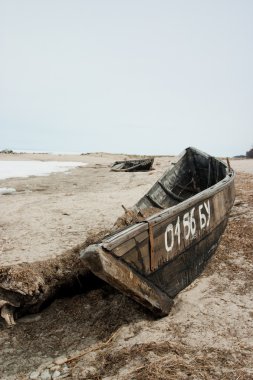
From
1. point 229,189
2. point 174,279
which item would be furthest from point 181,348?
point 229,189

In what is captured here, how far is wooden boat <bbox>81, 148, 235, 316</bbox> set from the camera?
10.3 feet

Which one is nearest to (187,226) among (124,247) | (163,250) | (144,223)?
(163,250)

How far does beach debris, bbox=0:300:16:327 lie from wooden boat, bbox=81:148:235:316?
5.77 ft

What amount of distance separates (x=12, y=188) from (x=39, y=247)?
23.9 feet

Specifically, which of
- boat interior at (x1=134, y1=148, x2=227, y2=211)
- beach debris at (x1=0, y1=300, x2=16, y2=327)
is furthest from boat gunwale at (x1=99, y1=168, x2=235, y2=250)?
boat interior at (x1=134, y1=148, x2=227, y2=211)

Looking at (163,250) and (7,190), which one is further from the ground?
(163,250)

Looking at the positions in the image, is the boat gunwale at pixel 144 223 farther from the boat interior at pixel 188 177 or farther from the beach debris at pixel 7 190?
the beach debris at pixel 7 190

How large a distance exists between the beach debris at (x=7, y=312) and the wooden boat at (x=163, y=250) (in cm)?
176

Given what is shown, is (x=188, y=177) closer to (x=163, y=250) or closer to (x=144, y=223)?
(x=163, y=250)

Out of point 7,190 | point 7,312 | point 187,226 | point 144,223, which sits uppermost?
point 144,223

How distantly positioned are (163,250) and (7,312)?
2179mm

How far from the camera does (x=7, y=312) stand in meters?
4.23

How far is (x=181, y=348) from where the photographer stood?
3117mm

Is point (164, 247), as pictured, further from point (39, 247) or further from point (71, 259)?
point (39, 247)
